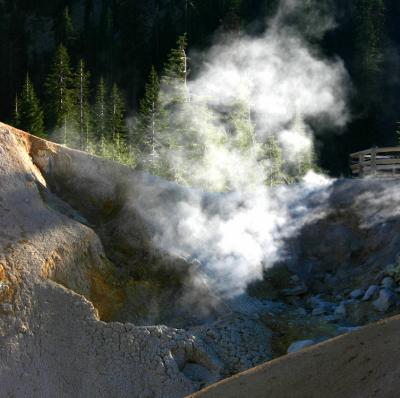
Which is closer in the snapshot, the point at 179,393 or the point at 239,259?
the point at 179,393

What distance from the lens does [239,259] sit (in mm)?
10281

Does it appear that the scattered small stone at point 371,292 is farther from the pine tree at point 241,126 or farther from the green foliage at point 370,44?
the green foliage at point 370,44

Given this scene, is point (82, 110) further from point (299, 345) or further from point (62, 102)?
point (299, 345)

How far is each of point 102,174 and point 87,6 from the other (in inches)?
1885

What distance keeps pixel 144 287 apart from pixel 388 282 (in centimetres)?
388

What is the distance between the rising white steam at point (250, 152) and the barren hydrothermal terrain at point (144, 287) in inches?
6.2

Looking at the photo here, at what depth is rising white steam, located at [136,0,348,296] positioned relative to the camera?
10211 millimetres

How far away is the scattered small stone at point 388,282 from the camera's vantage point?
933 centimetres

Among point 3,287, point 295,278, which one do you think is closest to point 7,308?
point 3,287

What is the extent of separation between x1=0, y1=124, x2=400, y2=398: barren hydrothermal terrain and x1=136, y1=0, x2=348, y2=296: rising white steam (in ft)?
0.51

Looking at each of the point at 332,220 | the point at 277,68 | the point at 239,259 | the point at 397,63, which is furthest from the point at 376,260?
the point at 397,63

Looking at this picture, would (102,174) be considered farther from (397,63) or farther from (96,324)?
(397,63)

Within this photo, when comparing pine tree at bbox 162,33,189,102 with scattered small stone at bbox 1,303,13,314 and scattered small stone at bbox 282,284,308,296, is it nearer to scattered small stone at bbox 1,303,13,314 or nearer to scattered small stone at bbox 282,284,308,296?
scattered small stone at bbox 282,284,308,296

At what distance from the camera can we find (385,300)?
354 inches
